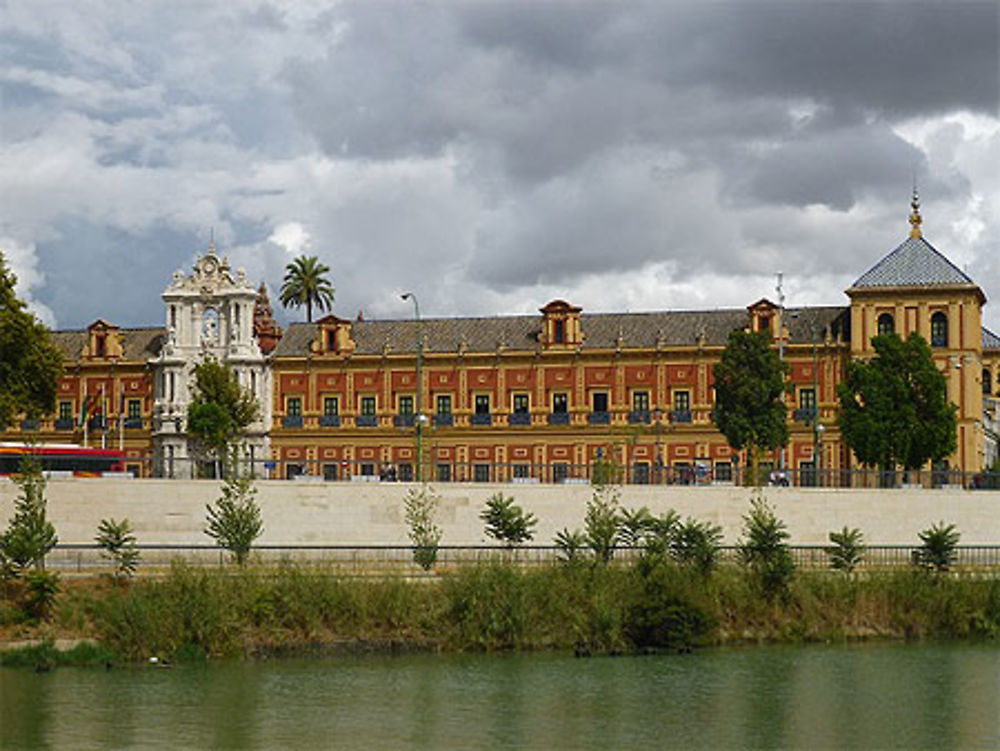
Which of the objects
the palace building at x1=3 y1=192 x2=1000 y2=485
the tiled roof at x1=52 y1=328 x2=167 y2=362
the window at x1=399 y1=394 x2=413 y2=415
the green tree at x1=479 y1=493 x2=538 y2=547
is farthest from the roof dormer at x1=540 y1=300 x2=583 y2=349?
the green tree at x1=479 y1=493 x2=538 y2=547

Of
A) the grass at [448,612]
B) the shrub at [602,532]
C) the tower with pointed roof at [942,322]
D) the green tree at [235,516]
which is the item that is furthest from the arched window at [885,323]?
the green tree at [235,516]

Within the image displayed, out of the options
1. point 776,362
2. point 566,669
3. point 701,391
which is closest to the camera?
point 566,669

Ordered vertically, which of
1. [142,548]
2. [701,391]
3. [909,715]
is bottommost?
[909,715]

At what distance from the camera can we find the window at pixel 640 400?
9112cm

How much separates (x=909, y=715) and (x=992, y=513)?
32.2 metres

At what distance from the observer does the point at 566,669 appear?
154ft

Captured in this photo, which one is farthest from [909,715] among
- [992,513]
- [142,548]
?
[992,513]

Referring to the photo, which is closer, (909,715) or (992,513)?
(909,715)

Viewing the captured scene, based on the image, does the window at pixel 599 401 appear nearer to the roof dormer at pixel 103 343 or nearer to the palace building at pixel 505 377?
the palace building at pixel 505 377

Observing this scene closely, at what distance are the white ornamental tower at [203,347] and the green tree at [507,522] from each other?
36196mm

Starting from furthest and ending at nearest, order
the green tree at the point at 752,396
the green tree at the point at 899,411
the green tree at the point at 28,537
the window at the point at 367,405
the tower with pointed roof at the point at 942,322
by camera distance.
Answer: the window at the point at 367,405
the tower with pointed roof at the point at 942,322
the green tree at the point at 752,396
the green tree at the point at 899,411
the green tree at the point at 28,537

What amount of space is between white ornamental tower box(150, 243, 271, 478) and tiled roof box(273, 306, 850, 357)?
233cm

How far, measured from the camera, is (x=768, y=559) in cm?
5569

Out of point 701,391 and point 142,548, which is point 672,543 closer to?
point 142,548
